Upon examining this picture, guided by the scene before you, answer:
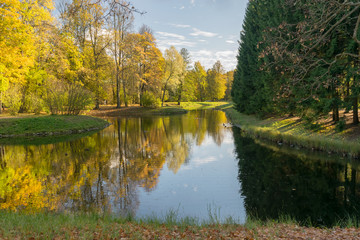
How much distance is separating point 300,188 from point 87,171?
8833 mm

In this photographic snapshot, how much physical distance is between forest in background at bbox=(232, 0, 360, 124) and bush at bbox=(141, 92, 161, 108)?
Answer: 14207mm

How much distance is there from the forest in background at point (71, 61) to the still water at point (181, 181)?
5.65 meters

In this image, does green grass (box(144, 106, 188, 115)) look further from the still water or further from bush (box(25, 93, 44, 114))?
the still water

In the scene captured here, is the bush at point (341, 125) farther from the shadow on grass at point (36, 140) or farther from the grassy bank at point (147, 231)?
the shadow on grass at point (36, 140)

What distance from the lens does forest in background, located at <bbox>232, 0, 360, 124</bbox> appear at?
28.5ft

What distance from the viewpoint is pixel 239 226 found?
5770 millimetres

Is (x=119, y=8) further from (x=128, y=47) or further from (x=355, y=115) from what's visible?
(x=128, y=47)

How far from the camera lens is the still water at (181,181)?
25.2 ft

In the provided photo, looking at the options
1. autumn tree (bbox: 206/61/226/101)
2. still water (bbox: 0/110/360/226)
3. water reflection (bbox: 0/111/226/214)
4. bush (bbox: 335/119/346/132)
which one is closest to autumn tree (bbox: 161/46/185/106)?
autumn tree (bbox: 206/61/226/101)

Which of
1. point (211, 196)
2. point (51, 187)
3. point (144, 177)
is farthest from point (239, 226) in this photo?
point (51, 187)

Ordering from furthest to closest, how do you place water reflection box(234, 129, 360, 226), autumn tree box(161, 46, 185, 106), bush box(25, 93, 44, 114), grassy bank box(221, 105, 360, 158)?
autumn tree box(161, 46, 185, 106)
bush box(25, 93, 44, 114)
grassy bank box(221, 105, 360, 158)
water reflection box(234, 129, 360, 226)

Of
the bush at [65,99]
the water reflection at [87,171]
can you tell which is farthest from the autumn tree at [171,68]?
the water reflection at [87,171]

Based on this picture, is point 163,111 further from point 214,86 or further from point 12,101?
point 214,86

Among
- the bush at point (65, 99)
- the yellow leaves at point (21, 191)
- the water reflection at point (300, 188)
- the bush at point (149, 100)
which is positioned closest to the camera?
the water reflection at point (300, 188)
